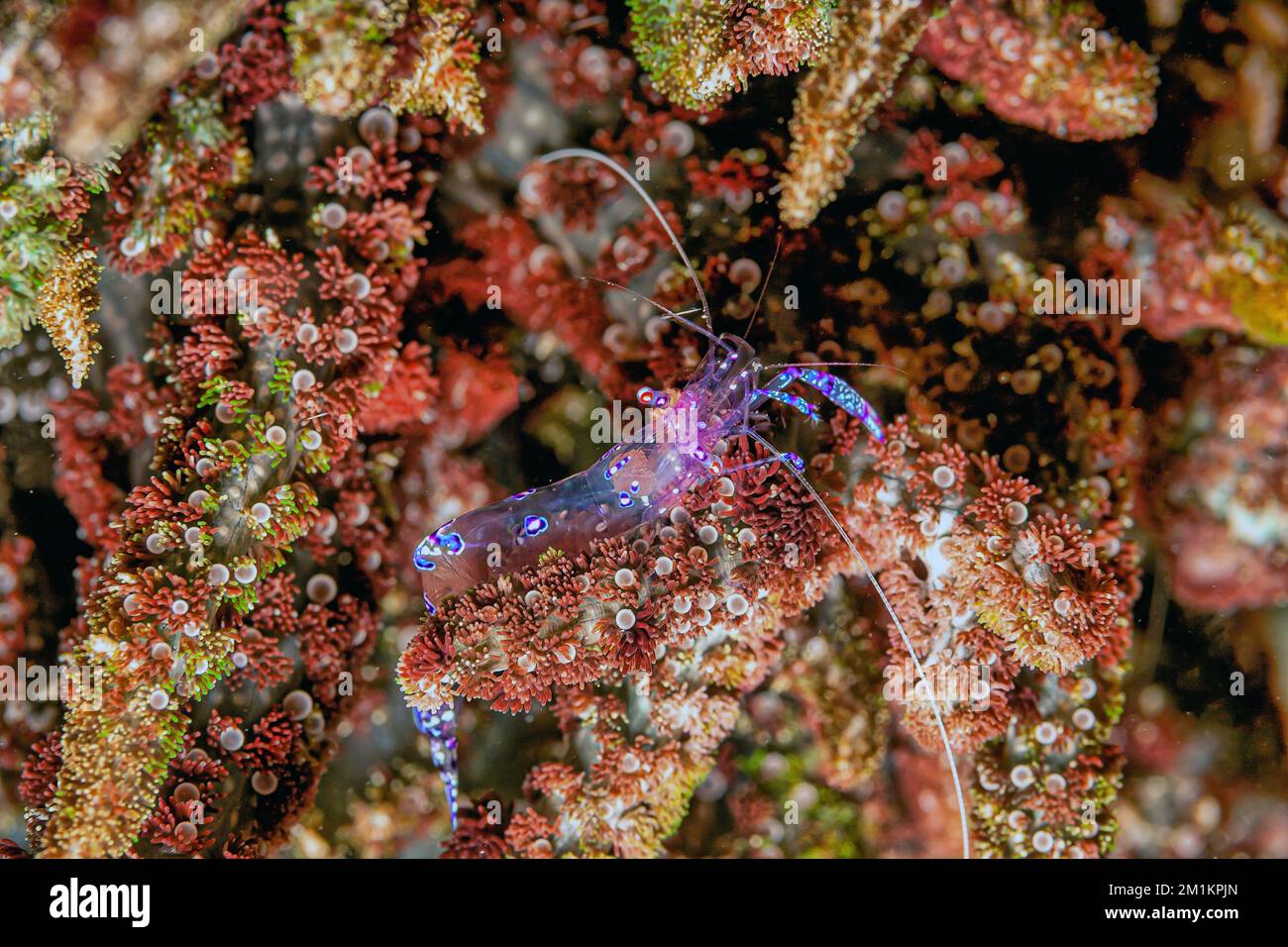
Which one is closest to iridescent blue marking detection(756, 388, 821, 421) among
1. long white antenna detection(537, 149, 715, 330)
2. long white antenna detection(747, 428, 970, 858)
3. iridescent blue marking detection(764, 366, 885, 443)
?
iridescent blue marking detection(764, 366, 885, 443)

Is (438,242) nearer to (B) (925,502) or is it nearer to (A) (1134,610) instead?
(B) (925,502)

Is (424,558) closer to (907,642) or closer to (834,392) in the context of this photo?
(834,392)

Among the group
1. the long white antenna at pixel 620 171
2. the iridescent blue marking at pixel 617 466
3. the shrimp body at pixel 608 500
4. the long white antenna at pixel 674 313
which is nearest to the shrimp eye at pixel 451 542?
the shrimp body at pixel 608 500

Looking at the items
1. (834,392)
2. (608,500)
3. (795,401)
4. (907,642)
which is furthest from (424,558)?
(907,642)

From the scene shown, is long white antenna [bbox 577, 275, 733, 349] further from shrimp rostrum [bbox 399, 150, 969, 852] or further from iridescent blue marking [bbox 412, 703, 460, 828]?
iridescent blue marking [bbox 412, 703, 460, 828]

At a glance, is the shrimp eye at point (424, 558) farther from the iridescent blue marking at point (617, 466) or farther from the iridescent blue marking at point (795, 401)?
the iridescent blue marking at point (795, 401)
